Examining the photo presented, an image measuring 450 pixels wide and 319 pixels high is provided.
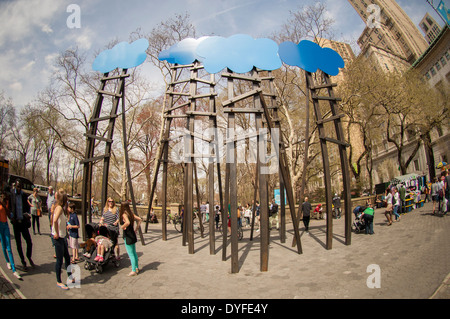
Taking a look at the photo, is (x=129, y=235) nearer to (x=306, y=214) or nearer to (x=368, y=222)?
(x=306, y=214)

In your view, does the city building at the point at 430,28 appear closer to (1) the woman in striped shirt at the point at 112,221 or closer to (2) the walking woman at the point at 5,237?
(1) the woman in striped shirt at the point at 112,221

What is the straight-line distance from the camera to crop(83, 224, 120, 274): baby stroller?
19.6ft

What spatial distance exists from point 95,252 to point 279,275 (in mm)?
4327

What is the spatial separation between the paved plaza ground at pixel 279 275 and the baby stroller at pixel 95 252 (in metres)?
0.17

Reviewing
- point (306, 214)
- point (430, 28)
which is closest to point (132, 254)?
point (306, 214)

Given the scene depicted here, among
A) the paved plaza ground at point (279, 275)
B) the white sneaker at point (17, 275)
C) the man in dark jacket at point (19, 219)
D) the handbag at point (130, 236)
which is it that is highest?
the man in dark jacket at point (19, 219)

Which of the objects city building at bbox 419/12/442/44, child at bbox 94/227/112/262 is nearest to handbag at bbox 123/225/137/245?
child at bbox 94/227/112/262

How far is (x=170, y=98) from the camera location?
11.2 metres

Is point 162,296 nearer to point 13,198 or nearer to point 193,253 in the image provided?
point 193,253

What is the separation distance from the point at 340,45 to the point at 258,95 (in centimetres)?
1831

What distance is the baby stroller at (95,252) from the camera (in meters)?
5.98

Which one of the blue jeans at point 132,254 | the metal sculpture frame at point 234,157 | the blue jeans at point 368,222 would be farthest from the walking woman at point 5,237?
the blue jeans at point 368,222
